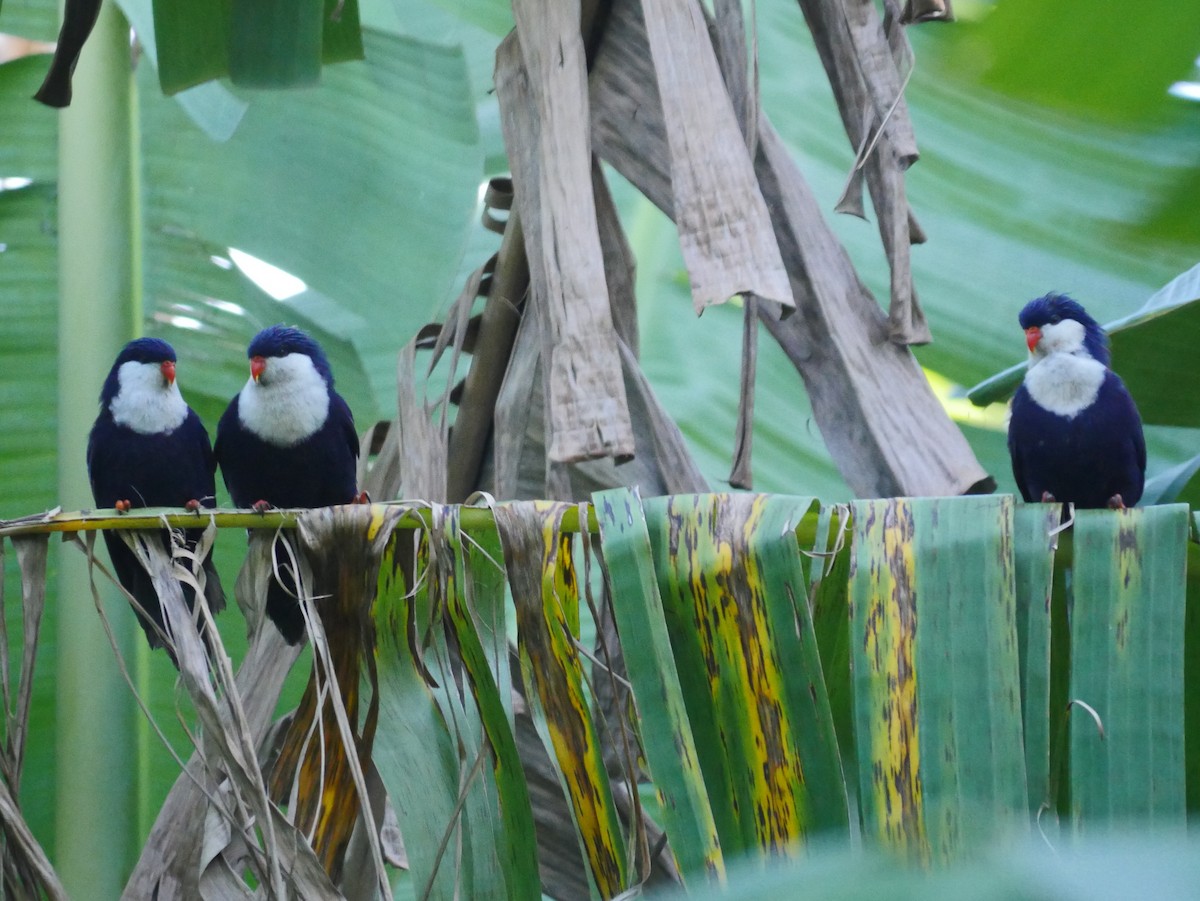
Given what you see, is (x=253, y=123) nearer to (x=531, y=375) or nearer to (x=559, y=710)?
(x=531, y=375)

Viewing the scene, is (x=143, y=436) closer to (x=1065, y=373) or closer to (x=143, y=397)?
(x=143, y=397)

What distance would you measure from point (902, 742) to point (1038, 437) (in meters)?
1.65

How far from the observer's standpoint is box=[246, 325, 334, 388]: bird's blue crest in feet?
9.89

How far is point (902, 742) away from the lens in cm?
136

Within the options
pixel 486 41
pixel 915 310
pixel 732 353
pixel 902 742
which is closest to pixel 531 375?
pixel 915 310

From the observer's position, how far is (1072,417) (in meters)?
2.78

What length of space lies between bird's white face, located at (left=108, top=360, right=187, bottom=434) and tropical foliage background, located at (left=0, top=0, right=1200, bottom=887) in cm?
18

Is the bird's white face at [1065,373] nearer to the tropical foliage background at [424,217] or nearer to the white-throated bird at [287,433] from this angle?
the tropical foliage background at [424,217]

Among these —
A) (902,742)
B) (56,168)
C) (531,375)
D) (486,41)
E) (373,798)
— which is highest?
(486,41)

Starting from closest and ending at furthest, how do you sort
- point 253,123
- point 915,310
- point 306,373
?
point 915,310, point 306,373, point 253,123

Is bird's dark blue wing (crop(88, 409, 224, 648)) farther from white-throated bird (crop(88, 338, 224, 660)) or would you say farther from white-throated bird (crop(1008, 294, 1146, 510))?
white-throated bird (crop(1008, 294, 1146, 510))

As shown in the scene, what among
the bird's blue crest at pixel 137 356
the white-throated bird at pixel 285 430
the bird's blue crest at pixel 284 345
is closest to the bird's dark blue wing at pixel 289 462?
the white-throated bird at pixel 285 430

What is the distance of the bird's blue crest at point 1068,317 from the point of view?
2.77 metres

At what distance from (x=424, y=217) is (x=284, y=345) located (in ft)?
2.45
